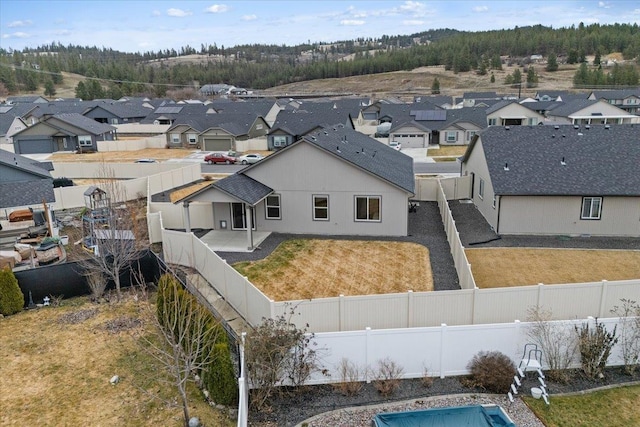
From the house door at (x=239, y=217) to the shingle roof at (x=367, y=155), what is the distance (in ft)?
17.0

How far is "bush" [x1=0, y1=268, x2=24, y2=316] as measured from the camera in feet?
60.9

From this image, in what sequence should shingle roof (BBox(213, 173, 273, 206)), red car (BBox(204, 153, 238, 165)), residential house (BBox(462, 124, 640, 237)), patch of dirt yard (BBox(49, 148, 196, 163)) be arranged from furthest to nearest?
patch of dirt yard (BBox(49, 148, 196, 163)), red car (BBox(204, 153, 238, 165)), residential house (BBox(462, 124, 640, 237)), shingle roof (BBox(213, 173, 273, 206))

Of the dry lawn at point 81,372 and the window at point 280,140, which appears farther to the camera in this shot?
the window at point 280,140

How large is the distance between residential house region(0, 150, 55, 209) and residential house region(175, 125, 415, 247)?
8.93 meters

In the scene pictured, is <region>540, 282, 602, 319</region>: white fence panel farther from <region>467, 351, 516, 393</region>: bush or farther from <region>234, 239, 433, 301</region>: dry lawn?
<region>234, 239, 433, 301</region>: dry lawn

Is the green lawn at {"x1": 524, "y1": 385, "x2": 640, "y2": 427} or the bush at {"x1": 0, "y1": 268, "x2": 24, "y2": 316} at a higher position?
the bush at {"x1": 0, "y1": 268, "x2": 24, "y2": 316}

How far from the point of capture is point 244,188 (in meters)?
25.8

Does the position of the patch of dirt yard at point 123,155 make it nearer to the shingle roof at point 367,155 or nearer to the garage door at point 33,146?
the garage door at point 33,146

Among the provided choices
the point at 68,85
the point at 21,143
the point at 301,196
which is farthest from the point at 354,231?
the point at 68,85

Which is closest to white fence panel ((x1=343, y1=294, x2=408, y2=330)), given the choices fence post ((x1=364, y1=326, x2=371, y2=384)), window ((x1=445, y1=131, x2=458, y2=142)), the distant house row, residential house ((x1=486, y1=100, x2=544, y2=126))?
fence post ((x1=364, y1=326, x2=371, y2=384))

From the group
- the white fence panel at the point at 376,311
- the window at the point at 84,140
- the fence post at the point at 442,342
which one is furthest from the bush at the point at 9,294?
the window at the point at 84,140

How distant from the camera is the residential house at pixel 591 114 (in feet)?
225

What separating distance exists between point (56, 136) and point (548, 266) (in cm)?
6079

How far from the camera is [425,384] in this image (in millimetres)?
13727
